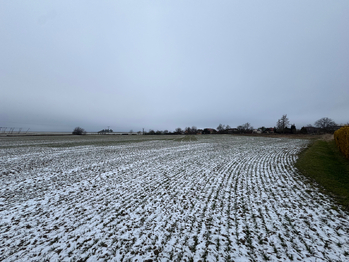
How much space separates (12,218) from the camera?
17.9 ft

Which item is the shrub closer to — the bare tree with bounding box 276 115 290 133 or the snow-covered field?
the snow-covered field

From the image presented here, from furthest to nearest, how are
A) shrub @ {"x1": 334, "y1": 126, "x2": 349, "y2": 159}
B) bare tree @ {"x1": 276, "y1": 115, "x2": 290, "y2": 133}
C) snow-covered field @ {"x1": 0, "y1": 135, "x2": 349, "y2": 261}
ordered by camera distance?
bare tree @ {"x1": 276, "y1": 115, "x2": 290, "y2": 133} → shrub @ {"x1": 334, "y1": 126, "x2": 349, "y2": 159} → snow-covered field @ {"x1": 0, "y1": 135, "x2": 349, "y2": 261}

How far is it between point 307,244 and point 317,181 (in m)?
6.85

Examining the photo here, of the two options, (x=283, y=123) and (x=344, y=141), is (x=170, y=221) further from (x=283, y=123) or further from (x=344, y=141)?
(x=283, y=123)

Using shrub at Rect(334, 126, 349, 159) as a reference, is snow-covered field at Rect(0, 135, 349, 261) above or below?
below

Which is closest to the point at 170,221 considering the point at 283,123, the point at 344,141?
the point at 344,141

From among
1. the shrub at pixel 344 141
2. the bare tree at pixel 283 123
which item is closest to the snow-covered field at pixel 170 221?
the shrub at pixel 344 141

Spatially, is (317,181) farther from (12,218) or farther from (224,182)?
(12,218)

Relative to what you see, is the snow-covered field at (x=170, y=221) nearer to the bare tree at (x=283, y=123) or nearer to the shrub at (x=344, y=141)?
the shrub at (x=344, y=141)

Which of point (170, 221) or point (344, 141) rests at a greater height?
point (344, 141)

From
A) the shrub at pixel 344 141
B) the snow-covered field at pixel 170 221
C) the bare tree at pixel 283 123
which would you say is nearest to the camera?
the snow-covered field at pixel 170 221

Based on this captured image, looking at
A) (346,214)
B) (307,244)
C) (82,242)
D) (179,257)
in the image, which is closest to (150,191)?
(82,242)

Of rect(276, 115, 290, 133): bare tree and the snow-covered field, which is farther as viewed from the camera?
rect(276, 115, 290, 133): bare tree

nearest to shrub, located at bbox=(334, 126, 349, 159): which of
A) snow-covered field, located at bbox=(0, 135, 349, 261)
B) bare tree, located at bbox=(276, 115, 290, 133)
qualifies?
snow-covered field, located at bbox=(0, 135, 349, 261)
